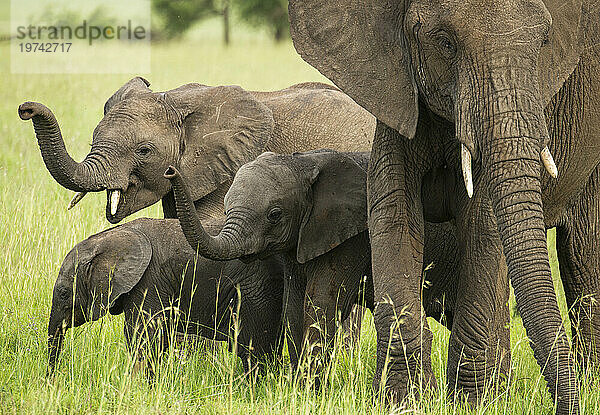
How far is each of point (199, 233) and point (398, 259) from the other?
3.20 feet

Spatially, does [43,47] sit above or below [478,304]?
above

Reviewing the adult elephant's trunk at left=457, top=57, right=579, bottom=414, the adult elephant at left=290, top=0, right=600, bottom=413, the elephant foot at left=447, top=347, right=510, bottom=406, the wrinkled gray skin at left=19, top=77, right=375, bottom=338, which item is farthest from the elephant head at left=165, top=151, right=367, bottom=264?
the adult elephant's trunk at left=457, top=57, right=579, bottom=414

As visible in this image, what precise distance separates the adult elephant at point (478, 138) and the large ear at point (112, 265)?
1506 mm

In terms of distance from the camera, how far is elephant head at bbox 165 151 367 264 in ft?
18.5

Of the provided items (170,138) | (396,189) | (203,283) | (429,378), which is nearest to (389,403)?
(429,378)

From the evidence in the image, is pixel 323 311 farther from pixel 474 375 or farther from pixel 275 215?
pixel 474 375

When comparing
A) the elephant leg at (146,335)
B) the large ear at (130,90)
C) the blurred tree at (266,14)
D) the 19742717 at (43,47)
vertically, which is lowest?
the elephant leg at (146,335)

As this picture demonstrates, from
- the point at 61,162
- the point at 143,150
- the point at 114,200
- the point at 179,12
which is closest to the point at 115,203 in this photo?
the point at 114,200

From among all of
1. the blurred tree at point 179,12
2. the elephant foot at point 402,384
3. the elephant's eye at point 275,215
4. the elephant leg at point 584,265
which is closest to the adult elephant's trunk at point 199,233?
the elephant's eye at point 275,215

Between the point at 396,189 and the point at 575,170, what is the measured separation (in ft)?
3.51

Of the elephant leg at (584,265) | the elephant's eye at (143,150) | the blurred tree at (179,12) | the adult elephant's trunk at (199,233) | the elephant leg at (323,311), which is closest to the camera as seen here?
the adult elephant's trunk at (199,233)

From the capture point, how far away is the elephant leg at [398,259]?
504cm

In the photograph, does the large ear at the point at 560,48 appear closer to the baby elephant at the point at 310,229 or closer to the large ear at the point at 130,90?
the baby elephant at the point at 310,229

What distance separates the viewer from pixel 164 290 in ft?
20.0
